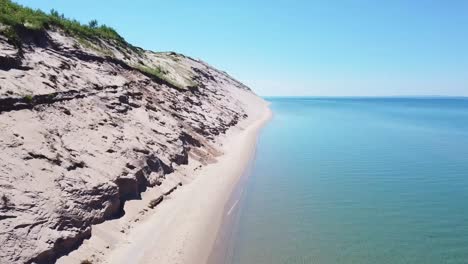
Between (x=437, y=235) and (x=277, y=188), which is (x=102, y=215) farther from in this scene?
(x=437, y=235)

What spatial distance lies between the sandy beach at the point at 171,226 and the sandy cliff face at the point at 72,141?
48cm

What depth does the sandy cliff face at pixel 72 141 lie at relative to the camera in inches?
Answer: 459

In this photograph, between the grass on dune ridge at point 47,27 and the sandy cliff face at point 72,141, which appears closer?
the sandy cliff face at point 72,141

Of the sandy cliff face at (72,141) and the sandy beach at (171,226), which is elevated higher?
the sandy cliff face at (72,141)

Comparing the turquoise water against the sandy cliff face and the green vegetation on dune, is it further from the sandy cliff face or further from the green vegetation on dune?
the green vegetation on dune

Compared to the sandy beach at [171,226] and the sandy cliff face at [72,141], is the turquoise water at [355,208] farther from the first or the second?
the sandy cliff face at [72,141]

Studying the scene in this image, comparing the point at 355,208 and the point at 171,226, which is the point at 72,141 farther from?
the point at 355,208

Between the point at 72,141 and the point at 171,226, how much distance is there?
19.0ft

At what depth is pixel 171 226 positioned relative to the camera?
15484mm

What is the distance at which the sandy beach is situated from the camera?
41.6 ft

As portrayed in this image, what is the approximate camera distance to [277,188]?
21781 mm

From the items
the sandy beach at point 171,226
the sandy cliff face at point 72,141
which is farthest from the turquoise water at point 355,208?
the sandy cliff face at point 72,141

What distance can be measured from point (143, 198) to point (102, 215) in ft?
10.5

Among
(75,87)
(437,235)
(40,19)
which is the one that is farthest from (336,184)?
(40,19)
